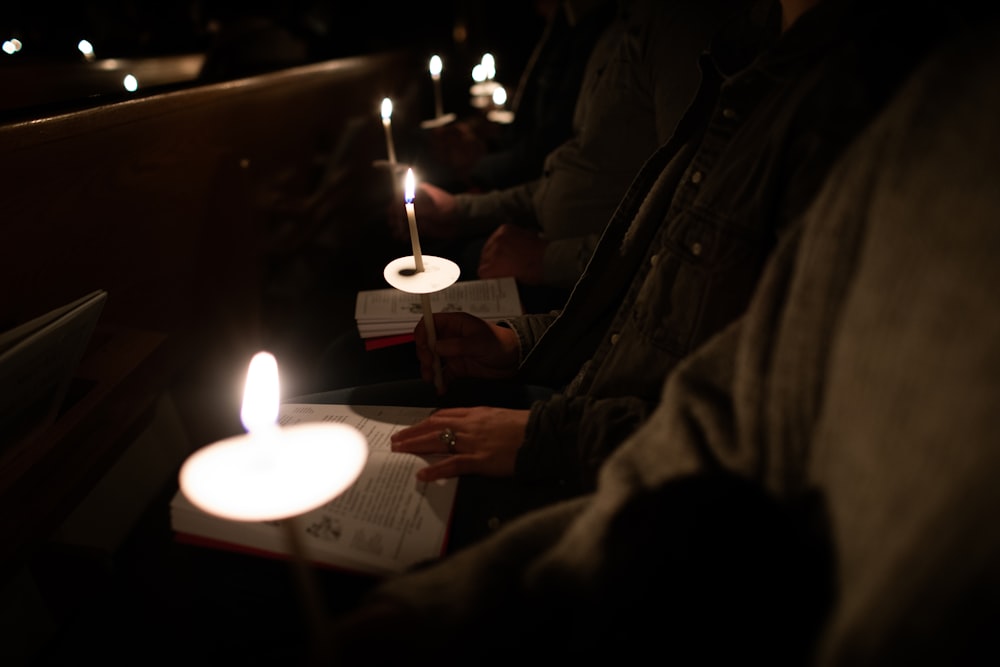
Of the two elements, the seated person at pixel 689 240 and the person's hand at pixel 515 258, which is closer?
the seated person at pixel 689 240

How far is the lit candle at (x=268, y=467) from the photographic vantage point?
501 millimetres

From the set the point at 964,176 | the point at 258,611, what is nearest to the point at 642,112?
the point at 964,176

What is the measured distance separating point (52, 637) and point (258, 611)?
966 millimetres

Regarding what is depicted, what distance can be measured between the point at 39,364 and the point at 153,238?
95cm

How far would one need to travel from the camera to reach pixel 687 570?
53cm

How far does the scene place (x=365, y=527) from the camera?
84cm

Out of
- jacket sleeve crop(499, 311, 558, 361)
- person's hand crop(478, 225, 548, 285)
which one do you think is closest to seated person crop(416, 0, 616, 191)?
person's hand crop(478, 225, 548, 285)

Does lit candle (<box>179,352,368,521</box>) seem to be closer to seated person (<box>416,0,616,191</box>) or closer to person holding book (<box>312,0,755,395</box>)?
person holding book (<box>312,0,755,395</box>)

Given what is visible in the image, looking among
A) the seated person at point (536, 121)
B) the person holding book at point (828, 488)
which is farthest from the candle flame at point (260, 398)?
the seated person at point (536, 121)

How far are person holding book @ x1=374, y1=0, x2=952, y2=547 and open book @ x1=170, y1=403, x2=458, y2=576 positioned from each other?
5cm

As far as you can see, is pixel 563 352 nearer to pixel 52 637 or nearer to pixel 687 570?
pixel 687 570

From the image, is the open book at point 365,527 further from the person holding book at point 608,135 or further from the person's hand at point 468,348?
the person holding book at point 608,135

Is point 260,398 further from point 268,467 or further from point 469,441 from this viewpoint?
point 469,441

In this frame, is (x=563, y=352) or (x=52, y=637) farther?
(x=52, y=637)
